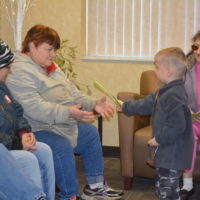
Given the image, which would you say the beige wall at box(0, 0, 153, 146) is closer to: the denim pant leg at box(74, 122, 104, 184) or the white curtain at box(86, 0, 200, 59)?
the white curtain at box(86, 0, 200, 59)

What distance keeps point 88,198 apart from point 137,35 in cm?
193

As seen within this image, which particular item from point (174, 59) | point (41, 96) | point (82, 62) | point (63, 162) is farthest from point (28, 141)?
point (82, 62)

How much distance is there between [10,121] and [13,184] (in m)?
0.48

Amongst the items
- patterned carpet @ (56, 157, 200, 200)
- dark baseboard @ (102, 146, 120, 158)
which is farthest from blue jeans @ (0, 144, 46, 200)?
dark baseboard @ (102, 146, 120, 158)

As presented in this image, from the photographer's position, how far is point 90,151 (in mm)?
3283

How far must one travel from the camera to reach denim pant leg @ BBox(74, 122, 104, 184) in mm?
3275

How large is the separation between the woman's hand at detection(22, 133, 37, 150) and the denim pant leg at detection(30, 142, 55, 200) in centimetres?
3

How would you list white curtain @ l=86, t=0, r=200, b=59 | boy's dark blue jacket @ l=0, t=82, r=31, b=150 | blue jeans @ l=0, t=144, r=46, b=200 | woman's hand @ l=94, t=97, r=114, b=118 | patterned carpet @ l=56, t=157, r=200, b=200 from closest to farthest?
blue jeans @ l=0, t=144, r=46, b=200, boy's dark blue jacket @ l=0, t=82, r=31, b=150, woman's hand @ l=94, t=97, r=114, b=118, patterned carpet @ l=56, t=157, r=200, b=200, white curtain @ l=86, t=0, r=200, b=59

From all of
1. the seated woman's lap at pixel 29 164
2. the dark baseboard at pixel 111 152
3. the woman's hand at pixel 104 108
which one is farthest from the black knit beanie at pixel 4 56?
the dark baseboard at pixel 111 152

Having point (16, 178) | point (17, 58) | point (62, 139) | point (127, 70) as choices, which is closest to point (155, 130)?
point (62, 139)

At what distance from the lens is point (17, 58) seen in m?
3.07

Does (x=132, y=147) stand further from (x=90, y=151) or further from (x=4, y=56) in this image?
(x=4, y=56)

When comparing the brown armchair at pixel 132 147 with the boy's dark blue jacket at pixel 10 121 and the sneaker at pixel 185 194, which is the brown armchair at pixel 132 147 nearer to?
the sneaker at pixel 185 194

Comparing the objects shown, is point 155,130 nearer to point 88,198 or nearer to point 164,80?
point 164,80
